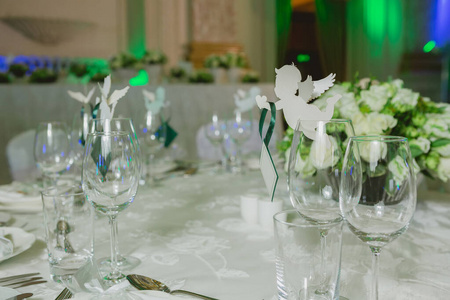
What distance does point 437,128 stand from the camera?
3.42 ft

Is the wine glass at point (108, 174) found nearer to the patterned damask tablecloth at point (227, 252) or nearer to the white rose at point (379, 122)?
the patterned damask tablecloth at point (227, 252)

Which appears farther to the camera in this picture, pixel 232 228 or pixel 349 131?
pixel 232 228

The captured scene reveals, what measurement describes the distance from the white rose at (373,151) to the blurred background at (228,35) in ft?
10.2

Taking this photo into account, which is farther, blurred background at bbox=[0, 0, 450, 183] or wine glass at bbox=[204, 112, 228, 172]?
blurred background at bbox=[0, 0, 450, 183]

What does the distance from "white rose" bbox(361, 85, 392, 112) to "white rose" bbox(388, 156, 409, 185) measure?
0.48m

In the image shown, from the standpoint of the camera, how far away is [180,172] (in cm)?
161

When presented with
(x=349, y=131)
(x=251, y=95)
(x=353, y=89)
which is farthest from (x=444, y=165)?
(x=251, y=95)

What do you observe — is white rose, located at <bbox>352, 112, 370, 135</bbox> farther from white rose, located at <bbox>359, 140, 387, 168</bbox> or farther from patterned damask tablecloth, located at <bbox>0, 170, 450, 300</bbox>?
white rose, located at <bbox>359, 140, 387, 168</bbox>

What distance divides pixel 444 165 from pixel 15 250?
2.96 ft

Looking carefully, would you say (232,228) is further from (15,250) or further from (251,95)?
(251,95)

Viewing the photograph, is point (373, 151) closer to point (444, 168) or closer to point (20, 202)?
point (444, 168)

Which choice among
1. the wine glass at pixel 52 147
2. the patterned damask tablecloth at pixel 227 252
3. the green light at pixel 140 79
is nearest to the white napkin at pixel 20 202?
the patterned damask tablecloth at pixel 227 252

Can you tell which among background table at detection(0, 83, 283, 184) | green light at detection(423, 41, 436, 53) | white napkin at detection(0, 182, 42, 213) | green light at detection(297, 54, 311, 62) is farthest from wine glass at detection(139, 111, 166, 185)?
green light at detection(297, 54, 311, 62)

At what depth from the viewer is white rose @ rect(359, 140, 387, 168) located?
1.91 ft
